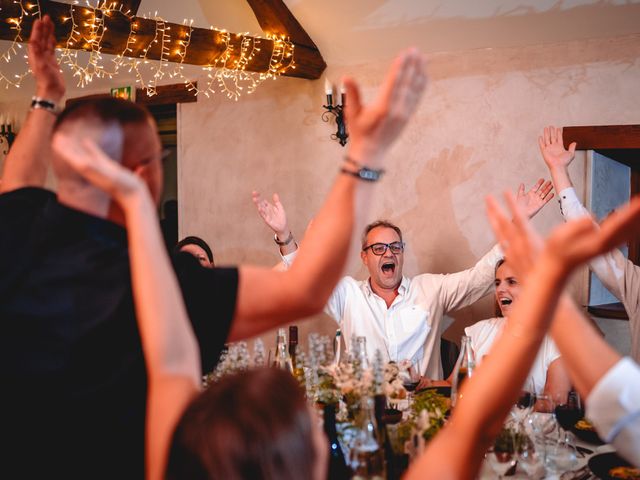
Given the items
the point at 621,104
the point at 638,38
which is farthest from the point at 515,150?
the point at 638,38

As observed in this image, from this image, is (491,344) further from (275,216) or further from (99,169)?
(99,169)

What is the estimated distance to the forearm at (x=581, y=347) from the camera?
1030 mm

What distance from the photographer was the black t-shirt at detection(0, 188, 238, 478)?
3.11ft

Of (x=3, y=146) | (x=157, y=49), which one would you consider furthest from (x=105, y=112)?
(x=3, y=146)

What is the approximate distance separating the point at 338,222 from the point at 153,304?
35 centimetres

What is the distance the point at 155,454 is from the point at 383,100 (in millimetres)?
629

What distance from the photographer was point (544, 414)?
209 cm

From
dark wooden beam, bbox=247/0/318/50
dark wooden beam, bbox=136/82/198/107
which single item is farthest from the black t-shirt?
dark wooden beam, bbox=136/82/198/107

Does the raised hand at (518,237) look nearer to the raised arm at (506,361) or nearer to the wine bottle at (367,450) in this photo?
the raised arm at (506,361)

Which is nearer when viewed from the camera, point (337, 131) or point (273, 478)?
point (273, 478)

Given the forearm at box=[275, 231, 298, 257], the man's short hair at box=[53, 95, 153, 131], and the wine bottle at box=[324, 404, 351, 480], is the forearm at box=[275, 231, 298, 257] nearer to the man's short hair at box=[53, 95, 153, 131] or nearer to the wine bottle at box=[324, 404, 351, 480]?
the wine bottle at box=[324, 404, 351, 480]

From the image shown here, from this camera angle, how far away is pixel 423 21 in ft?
12.6

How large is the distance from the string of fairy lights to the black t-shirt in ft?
8.62

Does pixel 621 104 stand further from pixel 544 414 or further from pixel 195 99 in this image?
pixel 195 99
